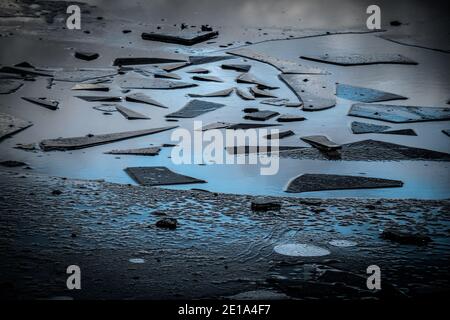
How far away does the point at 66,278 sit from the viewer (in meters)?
2.17

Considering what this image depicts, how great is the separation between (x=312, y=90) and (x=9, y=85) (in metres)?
2.47

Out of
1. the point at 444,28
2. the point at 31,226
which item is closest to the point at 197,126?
the point at 31,226

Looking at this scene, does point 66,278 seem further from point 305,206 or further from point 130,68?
point 130,68

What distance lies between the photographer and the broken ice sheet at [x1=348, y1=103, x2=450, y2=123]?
4711mm

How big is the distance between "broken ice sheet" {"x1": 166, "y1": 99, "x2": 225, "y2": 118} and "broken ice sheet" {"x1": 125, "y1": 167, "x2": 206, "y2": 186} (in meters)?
1.20

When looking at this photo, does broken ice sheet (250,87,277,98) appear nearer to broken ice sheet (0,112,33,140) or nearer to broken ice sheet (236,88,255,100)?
broken ice sheet (236,88,255,100)

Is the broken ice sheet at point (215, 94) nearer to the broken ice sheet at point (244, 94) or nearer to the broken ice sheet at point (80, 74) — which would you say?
the broken ice sheet at point (244, 94)

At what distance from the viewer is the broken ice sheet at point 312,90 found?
5.04 meters

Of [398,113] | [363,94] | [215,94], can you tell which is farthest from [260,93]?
[398,113]

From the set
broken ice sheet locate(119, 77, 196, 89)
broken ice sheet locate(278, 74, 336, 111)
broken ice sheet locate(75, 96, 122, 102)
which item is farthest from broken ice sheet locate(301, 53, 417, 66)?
broken ice sheet locate(75, 96, 122, 102)

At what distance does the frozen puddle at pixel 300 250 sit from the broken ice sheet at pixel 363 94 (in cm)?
292

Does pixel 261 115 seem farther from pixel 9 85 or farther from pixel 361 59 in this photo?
pixel 361 59

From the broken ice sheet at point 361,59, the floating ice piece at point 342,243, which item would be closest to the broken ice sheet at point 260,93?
the broken ice sheet at point 361,59
